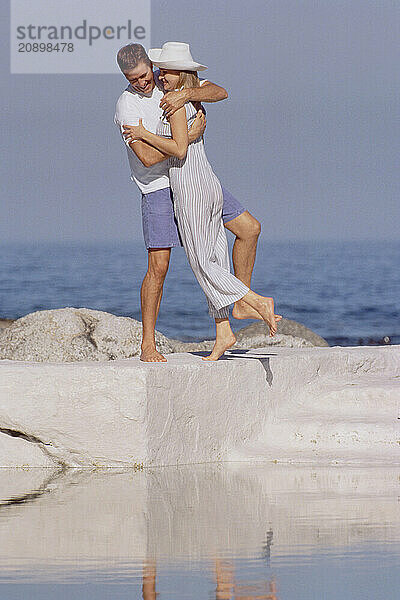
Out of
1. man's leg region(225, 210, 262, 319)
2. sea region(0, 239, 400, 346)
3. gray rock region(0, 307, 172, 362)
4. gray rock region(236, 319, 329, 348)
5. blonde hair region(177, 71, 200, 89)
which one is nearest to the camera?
blonde hair region(177, 71, 200, 89)

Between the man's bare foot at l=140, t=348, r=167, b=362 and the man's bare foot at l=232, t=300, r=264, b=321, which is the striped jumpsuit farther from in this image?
the man's bare foot at l=140, t=348, r=167, b=362

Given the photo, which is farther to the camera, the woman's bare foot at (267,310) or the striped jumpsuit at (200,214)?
the striped jumpsuit at (200,214)

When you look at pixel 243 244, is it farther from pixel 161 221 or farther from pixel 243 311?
pixel 161 221

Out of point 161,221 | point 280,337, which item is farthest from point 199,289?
point 161,221

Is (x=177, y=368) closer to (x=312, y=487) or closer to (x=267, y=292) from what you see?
(x=312, y=487)

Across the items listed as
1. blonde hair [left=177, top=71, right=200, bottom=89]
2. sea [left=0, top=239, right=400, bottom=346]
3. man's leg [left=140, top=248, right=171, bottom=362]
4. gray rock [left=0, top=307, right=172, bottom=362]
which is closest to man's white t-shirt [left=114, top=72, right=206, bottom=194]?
blonde hair [left=177, top=71, right=200, bottom=89]

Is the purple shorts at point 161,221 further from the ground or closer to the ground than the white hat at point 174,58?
closer to the ground

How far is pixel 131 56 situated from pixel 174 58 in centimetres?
25

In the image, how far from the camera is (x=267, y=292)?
32219mm

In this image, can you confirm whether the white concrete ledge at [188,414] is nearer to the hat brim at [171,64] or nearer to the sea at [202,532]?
the sea at [202,532]

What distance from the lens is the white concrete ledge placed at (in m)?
6.75

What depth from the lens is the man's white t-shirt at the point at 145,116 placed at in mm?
7176

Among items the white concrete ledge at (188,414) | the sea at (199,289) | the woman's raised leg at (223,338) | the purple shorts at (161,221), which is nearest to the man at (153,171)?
the purple shorts at (161,221)

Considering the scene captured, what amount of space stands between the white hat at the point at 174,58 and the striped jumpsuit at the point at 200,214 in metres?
0.23
